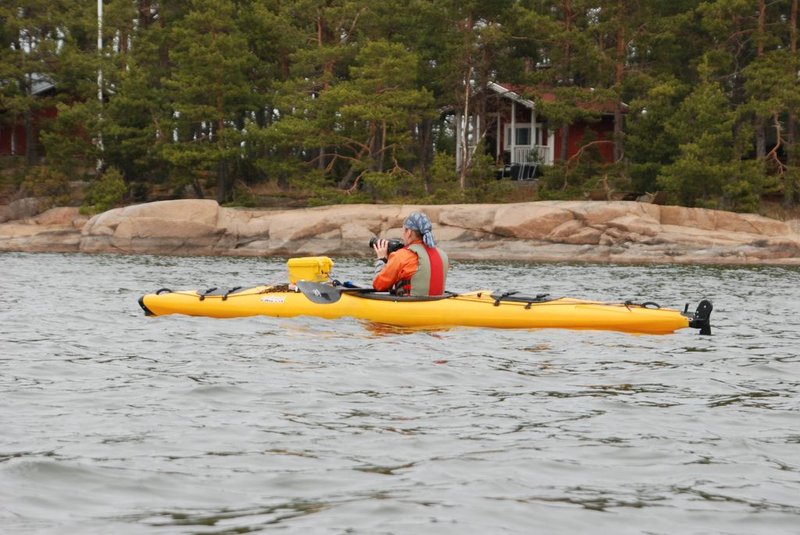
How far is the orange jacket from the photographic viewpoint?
39.5ft

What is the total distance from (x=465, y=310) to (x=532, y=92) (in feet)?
81.1

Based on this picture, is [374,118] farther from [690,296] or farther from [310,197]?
[690,296]

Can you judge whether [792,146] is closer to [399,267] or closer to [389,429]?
[399,267]

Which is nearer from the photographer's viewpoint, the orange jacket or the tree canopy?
the orange jacket

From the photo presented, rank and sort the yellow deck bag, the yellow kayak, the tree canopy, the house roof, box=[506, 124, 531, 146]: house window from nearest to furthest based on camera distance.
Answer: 1. the yellow kayak
2. the yellow deck bag
3. the tree canopy
4. the house roof
5. box=[506, 124, 531, 146]: house window

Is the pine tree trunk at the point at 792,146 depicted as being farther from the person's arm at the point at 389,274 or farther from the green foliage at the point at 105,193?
Answer: the person's arm at the point at 389,274

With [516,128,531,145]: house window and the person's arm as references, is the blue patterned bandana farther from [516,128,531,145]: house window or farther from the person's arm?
[516,128,531,145]: house window

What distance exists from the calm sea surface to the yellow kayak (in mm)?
247

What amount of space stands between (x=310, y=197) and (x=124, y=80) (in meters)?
7.11

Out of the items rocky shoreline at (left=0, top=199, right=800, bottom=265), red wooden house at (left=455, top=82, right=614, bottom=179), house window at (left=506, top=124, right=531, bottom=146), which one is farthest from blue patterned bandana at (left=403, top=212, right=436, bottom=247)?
house window at (left=506, top=124, right=531, bottom=146)

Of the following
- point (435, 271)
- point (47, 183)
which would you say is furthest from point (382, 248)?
point (47, 183)

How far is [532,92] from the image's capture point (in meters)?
35.5

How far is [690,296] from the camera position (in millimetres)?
17531

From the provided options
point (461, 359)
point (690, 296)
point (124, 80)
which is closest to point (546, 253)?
point (690, 296)
